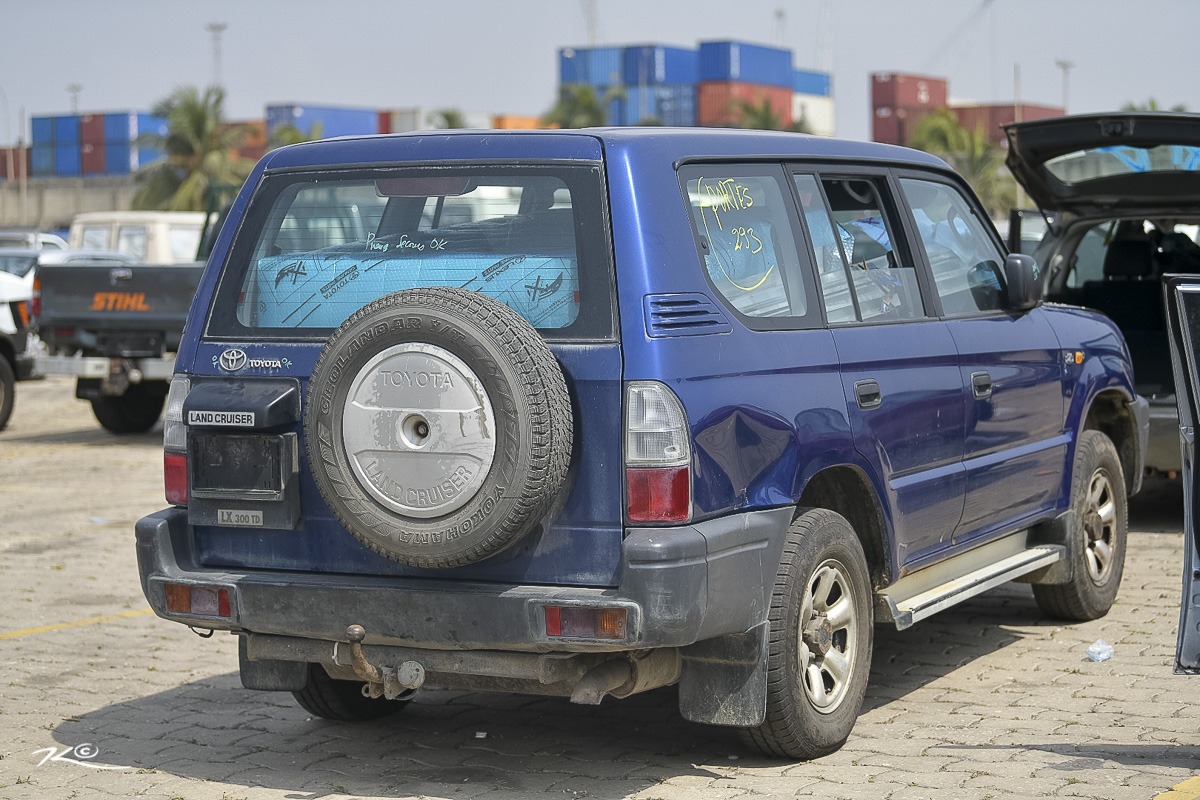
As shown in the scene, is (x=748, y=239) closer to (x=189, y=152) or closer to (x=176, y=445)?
(x=176, y=445)

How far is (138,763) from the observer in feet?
17.4

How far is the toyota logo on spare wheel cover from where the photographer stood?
16.3 ft

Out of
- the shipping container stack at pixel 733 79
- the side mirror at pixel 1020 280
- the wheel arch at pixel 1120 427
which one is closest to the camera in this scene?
the side mirror at pixel 1020 280

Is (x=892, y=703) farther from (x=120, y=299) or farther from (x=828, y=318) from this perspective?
(x=120, y=299)

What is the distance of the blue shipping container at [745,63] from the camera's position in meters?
95.1

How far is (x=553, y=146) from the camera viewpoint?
474cm

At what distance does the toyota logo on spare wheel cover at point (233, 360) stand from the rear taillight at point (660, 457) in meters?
1.32

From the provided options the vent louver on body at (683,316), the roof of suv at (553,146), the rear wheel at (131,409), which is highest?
the roof of suv at (553,146)

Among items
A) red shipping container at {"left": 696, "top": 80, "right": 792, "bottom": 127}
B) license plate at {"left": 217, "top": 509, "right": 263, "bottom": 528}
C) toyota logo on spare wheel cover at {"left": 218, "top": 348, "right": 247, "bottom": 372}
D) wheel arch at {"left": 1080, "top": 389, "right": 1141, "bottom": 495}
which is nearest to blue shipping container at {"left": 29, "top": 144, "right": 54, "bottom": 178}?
red shipping container at {"left": 696, "top": 80, "right": 792, "bottom": 127}

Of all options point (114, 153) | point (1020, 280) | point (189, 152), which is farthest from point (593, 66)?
point (1020, 280)

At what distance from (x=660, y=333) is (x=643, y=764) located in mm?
1530

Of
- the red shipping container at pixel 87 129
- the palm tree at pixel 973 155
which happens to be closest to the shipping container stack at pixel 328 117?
the red shipping container at pixel 87 129

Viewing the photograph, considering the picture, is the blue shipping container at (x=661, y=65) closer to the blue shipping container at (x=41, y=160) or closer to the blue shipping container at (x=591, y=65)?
the blue shipping container at (x=591, y=65)

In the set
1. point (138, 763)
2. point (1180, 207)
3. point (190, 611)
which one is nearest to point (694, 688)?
point (190, 611)
